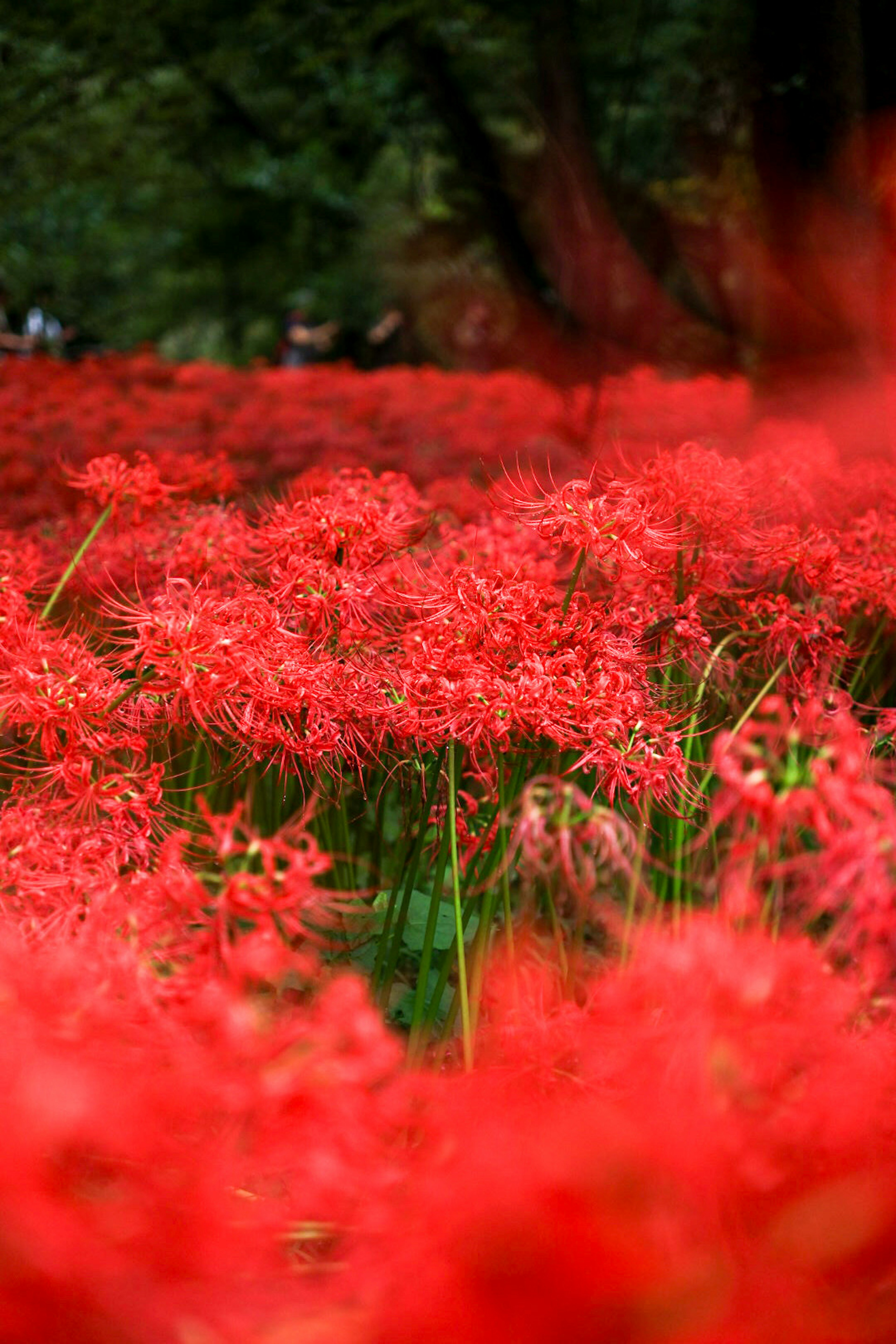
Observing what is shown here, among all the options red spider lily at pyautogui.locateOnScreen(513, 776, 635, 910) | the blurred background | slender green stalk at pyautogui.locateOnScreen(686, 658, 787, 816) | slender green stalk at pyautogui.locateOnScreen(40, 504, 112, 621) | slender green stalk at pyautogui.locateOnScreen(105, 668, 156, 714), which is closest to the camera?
red spider lily at pyautogui.locateOnScreen(513, 776, 635, 910)

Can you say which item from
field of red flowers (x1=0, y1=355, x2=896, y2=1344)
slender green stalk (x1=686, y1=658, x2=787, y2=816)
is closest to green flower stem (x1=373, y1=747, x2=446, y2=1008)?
field of red flowers (x1=0, y1=355, x2=896, y2=1344)

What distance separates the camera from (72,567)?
1969mm

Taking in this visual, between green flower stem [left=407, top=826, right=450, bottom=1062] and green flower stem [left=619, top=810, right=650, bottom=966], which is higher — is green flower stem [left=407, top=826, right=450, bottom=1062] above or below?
below

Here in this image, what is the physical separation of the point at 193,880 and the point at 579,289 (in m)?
6.25

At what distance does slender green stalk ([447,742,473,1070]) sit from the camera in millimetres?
1443

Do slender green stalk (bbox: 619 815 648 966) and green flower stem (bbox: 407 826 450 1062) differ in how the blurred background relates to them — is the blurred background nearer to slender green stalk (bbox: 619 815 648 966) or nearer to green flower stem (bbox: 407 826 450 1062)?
slender green stalk (bbox: 619 815 648 966)

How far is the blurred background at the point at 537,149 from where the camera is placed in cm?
463

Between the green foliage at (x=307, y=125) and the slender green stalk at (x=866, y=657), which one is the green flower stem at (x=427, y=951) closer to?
the slender green stalk at (x=866, y=657)

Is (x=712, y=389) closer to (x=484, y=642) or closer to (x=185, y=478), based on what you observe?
(x=185, y=478)

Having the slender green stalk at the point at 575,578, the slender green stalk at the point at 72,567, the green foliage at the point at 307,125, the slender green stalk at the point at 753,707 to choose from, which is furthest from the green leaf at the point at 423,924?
the green foliage at the point at 307,125

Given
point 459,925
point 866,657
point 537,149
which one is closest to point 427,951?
point 459,925

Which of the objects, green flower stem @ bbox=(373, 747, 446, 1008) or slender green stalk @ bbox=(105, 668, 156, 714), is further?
green flower stem @ bbox=(373, 747, 446, 1008)

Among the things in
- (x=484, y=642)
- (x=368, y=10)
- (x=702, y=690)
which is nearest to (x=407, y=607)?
(x=484, y=642)

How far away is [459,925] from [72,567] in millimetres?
967
